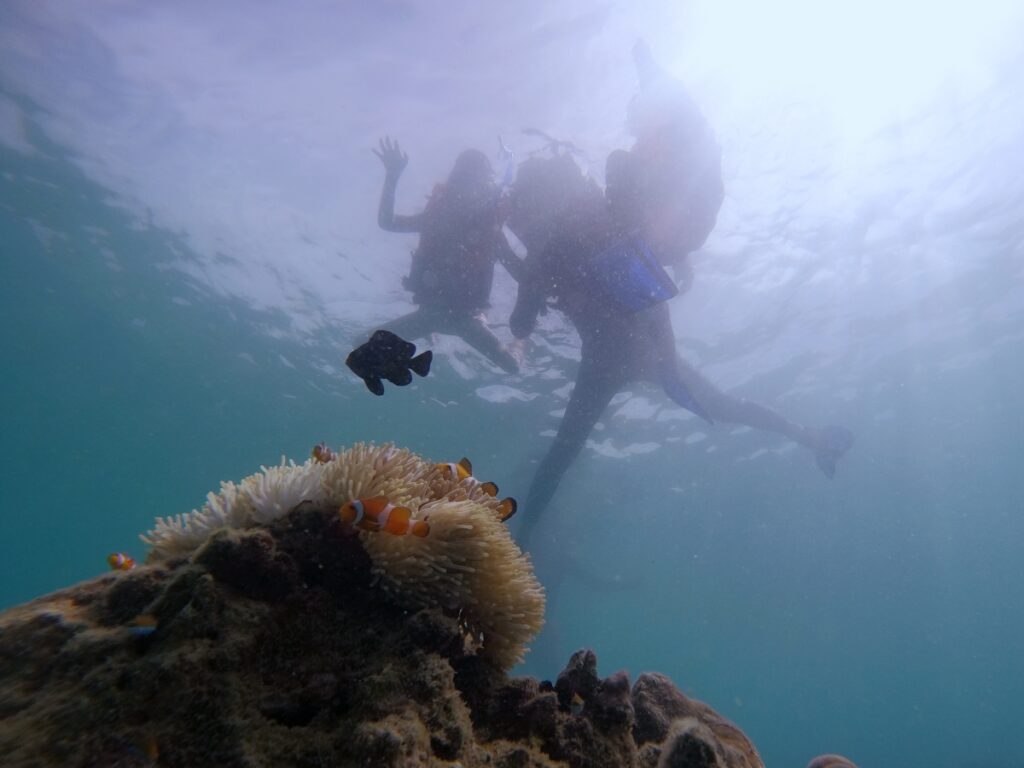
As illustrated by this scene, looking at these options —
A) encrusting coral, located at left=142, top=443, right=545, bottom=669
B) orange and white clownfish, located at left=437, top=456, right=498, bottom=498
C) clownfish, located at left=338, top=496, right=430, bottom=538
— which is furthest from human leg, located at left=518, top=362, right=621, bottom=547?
clownfish, located at left=338, top=496, right=430, bottom=538

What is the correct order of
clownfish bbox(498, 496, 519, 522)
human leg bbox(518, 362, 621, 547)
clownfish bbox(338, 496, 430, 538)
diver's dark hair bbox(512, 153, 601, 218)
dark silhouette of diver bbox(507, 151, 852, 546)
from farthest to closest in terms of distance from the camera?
1. human leg bbox(518, 362, 621, 547)
2. diver's dark hair bbox(512, 153, 601, 218)
3. dark silhouette of diver bbox(507, 151, 852, 546)
4. clownfish bbox(498, 496, 519, 522)
5. clownfish bbox(338, 496, 430, 538)

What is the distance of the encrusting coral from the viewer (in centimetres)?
235

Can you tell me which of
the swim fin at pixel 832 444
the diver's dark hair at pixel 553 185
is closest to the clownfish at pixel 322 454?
the diver's dark hair at pixel 553 185

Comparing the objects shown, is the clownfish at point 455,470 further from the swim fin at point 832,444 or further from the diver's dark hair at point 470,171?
Answer: the swim fin at point 832,444

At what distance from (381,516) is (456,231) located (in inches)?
397

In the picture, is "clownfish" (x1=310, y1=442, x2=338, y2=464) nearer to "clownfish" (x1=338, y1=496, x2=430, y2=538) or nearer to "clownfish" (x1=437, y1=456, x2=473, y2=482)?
"clownfish" (x1=437, y1=456, x2=473, y2=482)

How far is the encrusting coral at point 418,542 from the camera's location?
92.6 inches

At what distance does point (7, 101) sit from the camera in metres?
15.3

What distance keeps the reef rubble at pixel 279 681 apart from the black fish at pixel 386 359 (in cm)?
105

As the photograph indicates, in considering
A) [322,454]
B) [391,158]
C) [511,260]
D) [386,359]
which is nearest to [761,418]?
[511,260]

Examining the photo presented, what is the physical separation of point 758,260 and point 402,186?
11433 millimetres

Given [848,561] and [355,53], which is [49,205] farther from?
[848,561]

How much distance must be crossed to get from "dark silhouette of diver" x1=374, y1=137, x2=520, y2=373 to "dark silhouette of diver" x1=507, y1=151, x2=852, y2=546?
0.67 metres

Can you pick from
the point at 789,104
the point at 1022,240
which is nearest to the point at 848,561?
the point at 1022,240
